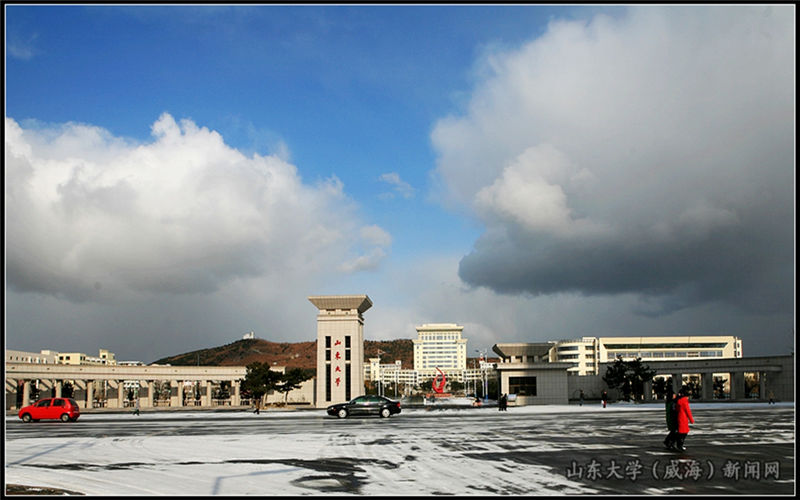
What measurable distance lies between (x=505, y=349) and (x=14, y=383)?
5813 cm

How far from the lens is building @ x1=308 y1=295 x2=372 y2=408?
57.7 m

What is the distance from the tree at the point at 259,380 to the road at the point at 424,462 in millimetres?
32903

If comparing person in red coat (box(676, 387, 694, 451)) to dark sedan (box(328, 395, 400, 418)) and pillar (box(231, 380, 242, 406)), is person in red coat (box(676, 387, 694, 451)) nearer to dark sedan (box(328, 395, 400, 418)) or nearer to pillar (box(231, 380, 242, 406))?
dark sedan (box(328, 395, 400, 418))

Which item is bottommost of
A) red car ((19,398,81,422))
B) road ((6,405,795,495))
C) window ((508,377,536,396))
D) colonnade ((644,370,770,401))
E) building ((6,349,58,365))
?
building ((6,349,58,365))

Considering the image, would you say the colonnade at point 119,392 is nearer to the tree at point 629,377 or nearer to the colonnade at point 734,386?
the tree at point 629,377

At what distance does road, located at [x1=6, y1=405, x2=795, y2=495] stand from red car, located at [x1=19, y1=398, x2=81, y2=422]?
1356 cm

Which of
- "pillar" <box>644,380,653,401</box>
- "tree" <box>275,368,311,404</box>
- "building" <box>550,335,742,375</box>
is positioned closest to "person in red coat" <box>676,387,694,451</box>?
"tree" <box>275,368,311,404</box>

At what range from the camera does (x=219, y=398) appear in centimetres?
8531

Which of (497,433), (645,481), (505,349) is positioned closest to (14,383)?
(505,349)

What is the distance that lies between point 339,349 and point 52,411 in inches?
1041

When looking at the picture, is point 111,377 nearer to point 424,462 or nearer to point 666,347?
point 424,462

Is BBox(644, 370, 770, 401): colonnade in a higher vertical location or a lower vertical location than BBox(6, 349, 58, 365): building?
higher

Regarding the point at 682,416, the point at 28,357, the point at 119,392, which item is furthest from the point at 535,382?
the point at 28,357

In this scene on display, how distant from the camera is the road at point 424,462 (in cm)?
1229
